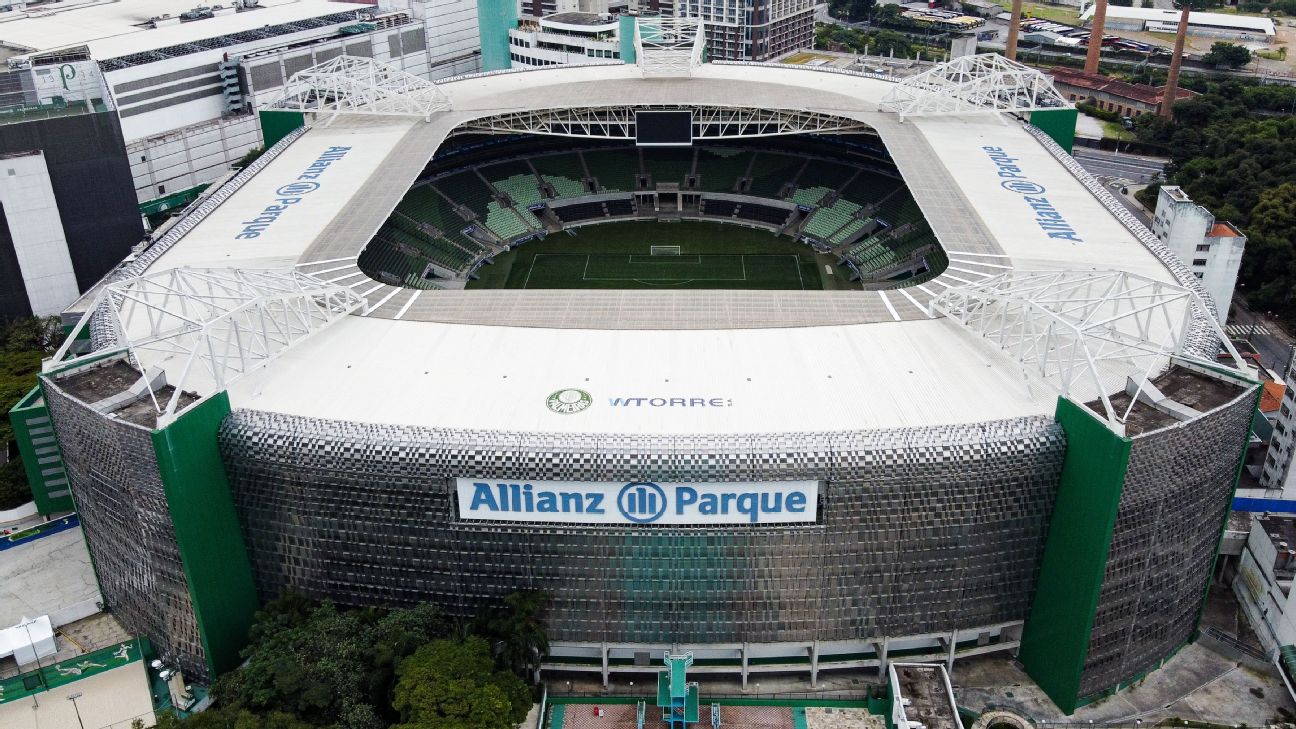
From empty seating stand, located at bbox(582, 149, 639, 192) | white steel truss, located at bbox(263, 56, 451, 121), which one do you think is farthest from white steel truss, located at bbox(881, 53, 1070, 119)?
white steel truss, located at bbox(263, 56, 451, 121)

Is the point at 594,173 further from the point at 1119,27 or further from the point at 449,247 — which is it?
the point at 1119,27

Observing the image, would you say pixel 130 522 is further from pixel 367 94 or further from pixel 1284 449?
pixel 1284 449

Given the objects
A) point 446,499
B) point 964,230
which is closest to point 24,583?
point 446,499

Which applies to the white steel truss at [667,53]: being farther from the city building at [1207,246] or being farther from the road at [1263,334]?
the road at [1263,334]

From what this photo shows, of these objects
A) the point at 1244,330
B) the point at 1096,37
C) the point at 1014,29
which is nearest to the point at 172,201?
the point at 1244,330

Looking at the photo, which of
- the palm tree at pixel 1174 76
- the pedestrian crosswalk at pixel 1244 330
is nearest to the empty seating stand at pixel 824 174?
the pedestrian crosswalk at pixel 1244 330

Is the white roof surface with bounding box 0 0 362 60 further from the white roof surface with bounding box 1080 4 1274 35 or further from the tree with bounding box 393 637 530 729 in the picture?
the white roof surface with bounding box 1080 4 1274 35
